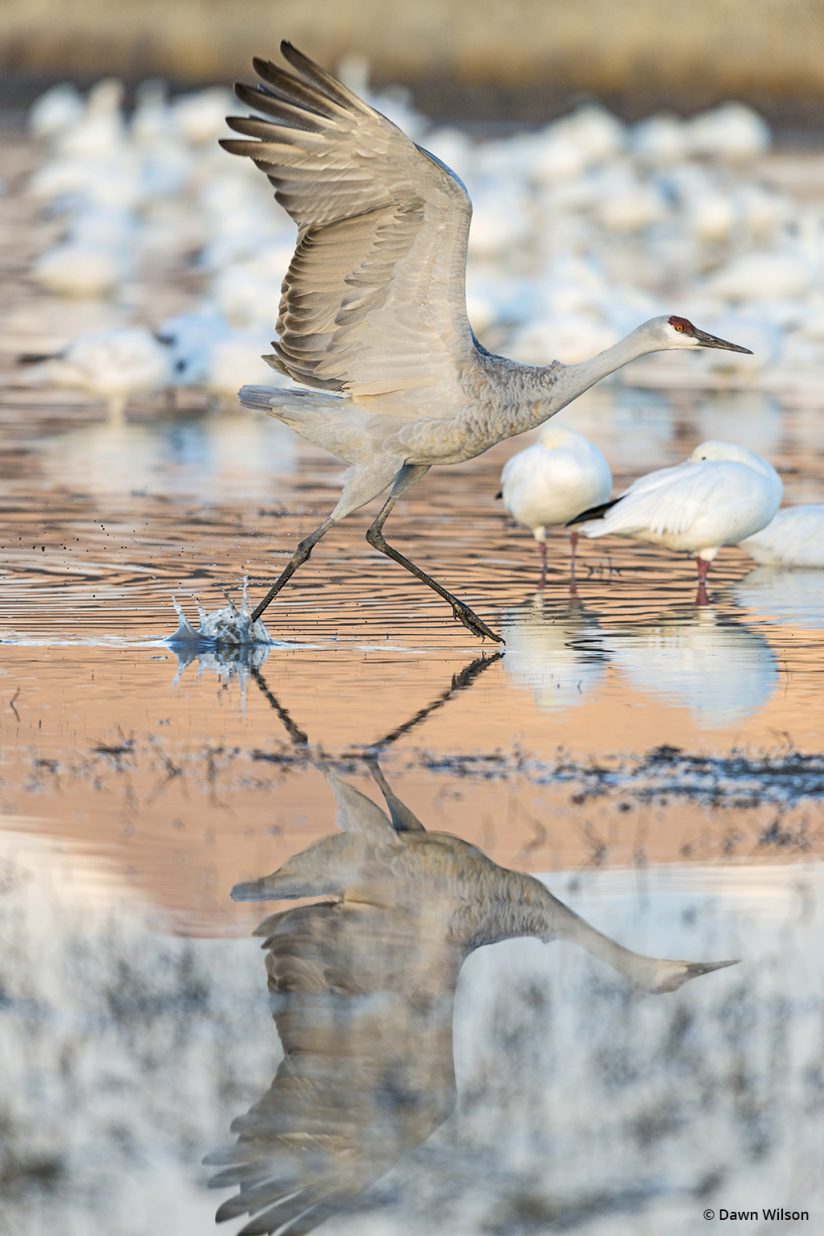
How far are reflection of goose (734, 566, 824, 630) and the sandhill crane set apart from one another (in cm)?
125

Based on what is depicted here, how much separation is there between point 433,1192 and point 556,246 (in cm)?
2652

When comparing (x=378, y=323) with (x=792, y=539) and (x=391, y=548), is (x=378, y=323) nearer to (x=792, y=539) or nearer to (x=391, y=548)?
(x=391, y=548)

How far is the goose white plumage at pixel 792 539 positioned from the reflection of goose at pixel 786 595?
8 centimetres

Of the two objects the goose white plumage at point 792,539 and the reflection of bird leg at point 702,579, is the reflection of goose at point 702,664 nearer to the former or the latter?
the reflection of bird leg at point 702,579

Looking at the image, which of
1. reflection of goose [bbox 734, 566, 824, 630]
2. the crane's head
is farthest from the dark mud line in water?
the crane's head

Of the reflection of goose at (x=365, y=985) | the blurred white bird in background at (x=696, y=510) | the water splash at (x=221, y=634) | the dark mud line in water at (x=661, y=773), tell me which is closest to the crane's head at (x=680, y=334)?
the blurred white bird in background at (x=696, y=510)

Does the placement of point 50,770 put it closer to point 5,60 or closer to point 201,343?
point 201,343

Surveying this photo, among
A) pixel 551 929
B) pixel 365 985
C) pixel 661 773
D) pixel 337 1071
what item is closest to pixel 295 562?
pixel 661 773

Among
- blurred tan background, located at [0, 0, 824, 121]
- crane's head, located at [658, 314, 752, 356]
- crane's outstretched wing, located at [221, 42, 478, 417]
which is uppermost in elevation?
blurred tan background, located at [0, 0, 824, 121]

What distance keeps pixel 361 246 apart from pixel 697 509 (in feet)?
8.17

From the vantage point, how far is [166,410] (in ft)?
59.2

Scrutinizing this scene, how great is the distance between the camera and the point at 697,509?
10836 millimetres

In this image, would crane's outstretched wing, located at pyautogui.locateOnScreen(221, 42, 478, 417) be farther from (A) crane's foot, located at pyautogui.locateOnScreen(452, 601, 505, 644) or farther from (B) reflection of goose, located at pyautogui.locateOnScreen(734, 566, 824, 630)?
A: (B) reflection of goose, located at pyautogui.locateOnScreen(734, 566, 824, 630)

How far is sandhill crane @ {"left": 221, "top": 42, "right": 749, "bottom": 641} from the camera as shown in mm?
8617
